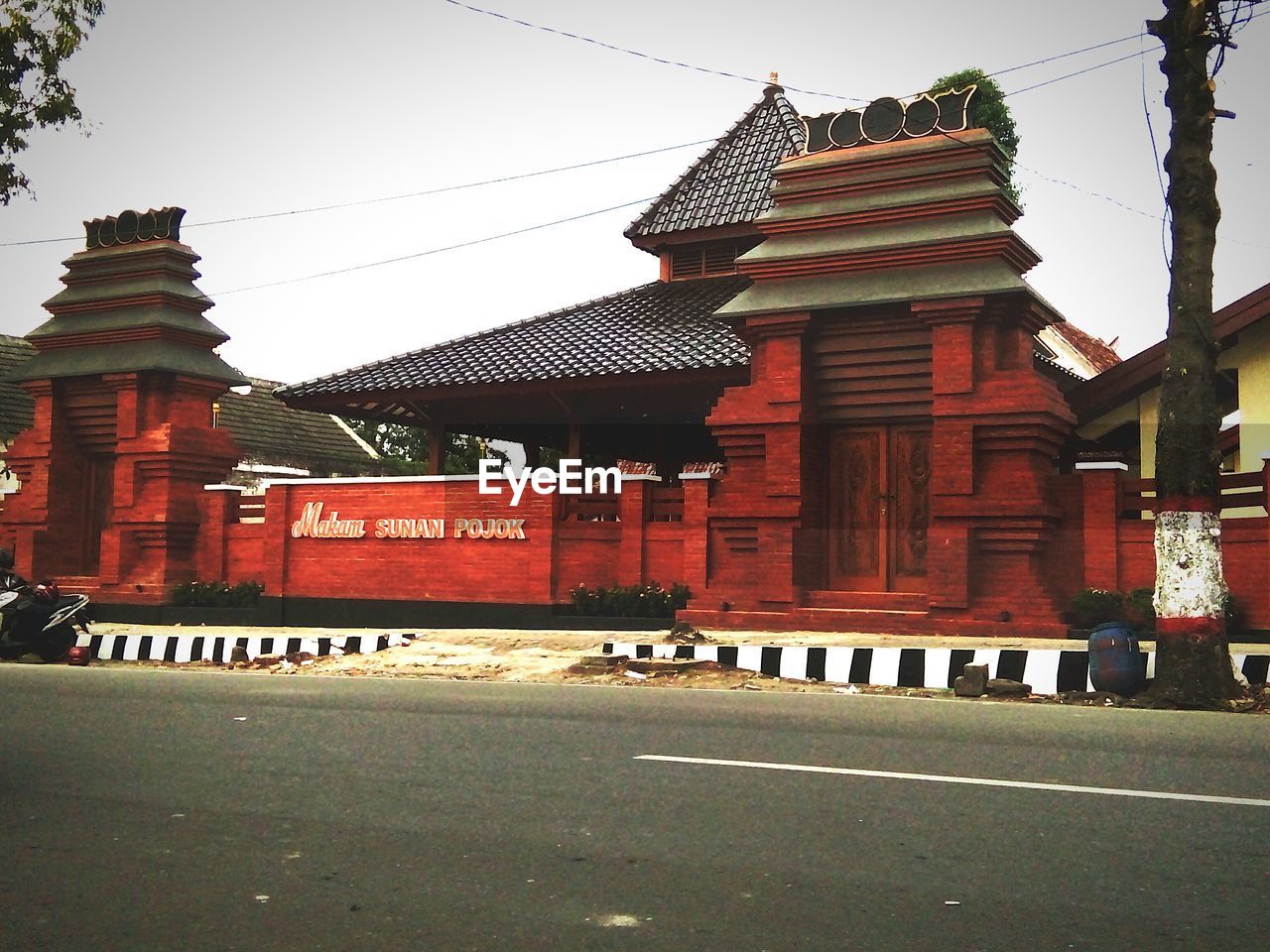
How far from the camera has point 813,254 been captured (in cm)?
1666

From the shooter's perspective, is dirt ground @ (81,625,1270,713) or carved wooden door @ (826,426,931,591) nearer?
dirt ground @ (81,625,1270,713)

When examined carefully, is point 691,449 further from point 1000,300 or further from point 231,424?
point 231,424

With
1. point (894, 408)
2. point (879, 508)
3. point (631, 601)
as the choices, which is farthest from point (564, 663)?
point (894, 408)

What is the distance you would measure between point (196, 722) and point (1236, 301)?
13.5m

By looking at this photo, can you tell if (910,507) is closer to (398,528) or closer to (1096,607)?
(1096,607)

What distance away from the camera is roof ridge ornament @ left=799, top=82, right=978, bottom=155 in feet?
54.0

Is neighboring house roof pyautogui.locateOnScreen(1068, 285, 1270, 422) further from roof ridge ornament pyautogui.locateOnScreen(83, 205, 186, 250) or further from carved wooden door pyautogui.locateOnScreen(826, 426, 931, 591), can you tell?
roof ridge ornament pyautogui.locateOnScreen(83, 205, 186, 250)

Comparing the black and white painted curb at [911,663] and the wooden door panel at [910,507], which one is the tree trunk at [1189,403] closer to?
the black and white painted curb at [911,663]

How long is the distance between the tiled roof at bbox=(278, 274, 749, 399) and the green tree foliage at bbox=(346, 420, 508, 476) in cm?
189

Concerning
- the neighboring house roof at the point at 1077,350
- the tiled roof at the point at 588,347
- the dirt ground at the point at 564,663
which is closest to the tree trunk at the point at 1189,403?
the dirt ground at the point at 564,663

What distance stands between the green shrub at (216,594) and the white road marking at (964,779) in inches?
576

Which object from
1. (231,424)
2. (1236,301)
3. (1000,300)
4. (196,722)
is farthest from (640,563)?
(231,424)

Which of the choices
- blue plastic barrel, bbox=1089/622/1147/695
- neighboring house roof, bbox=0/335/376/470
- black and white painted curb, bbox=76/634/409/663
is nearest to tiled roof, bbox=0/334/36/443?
neighboring house roof, bbox=0/335/376/470

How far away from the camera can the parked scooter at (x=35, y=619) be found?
15.2 metres
